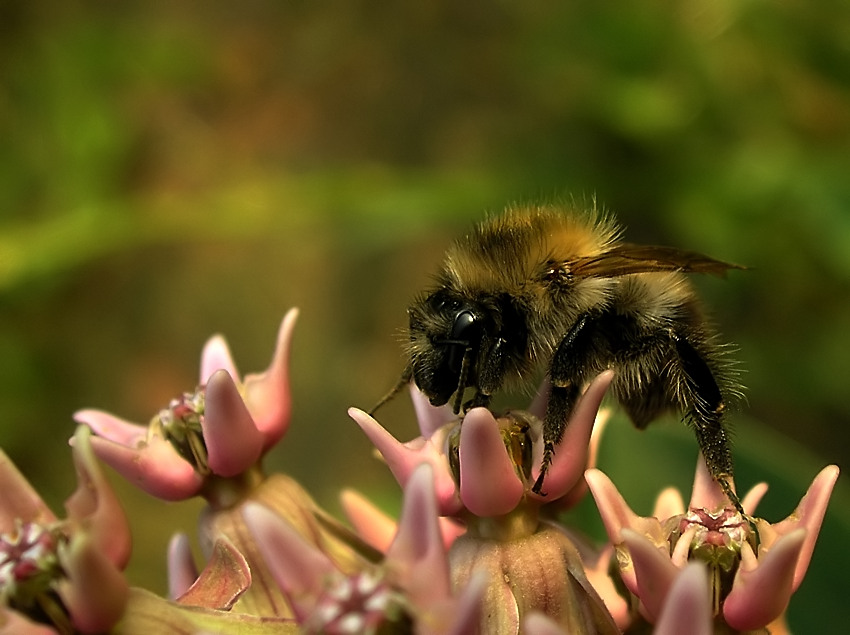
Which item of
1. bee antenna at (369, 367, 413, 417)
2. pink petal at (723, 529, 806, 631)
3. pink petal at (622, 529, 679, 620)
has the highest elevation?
bee antenna at (369, 367, 413, 417)

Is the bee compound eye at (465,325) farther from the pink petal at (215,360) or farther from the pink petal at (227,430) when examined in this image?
the pink petal at (215,360)

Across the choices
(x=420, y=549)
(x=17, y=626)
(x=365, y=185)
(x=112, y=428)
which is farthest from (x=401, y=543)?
(x=365, y=185)

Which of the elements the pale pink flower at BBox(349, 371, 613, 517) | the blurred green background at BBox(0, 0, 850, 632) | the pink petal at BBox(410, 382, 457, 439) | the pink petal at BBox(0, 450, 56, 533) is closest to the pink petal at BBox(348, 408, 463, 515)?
the pale pink flower at BBox(349, 371, 613, 517)

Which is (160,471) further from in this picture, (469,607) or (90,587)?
(469,607)

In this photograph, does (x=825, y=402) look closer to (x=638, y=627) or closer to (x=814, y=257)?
Result: (x=814, y=257)

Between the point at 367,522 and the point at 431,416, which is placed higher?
the point at 431,416

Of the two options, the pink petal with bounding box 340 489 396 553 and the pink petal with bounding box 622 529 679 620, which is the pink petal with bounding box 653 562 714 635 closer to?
the pink petal with bounding box 622 529 679 620
